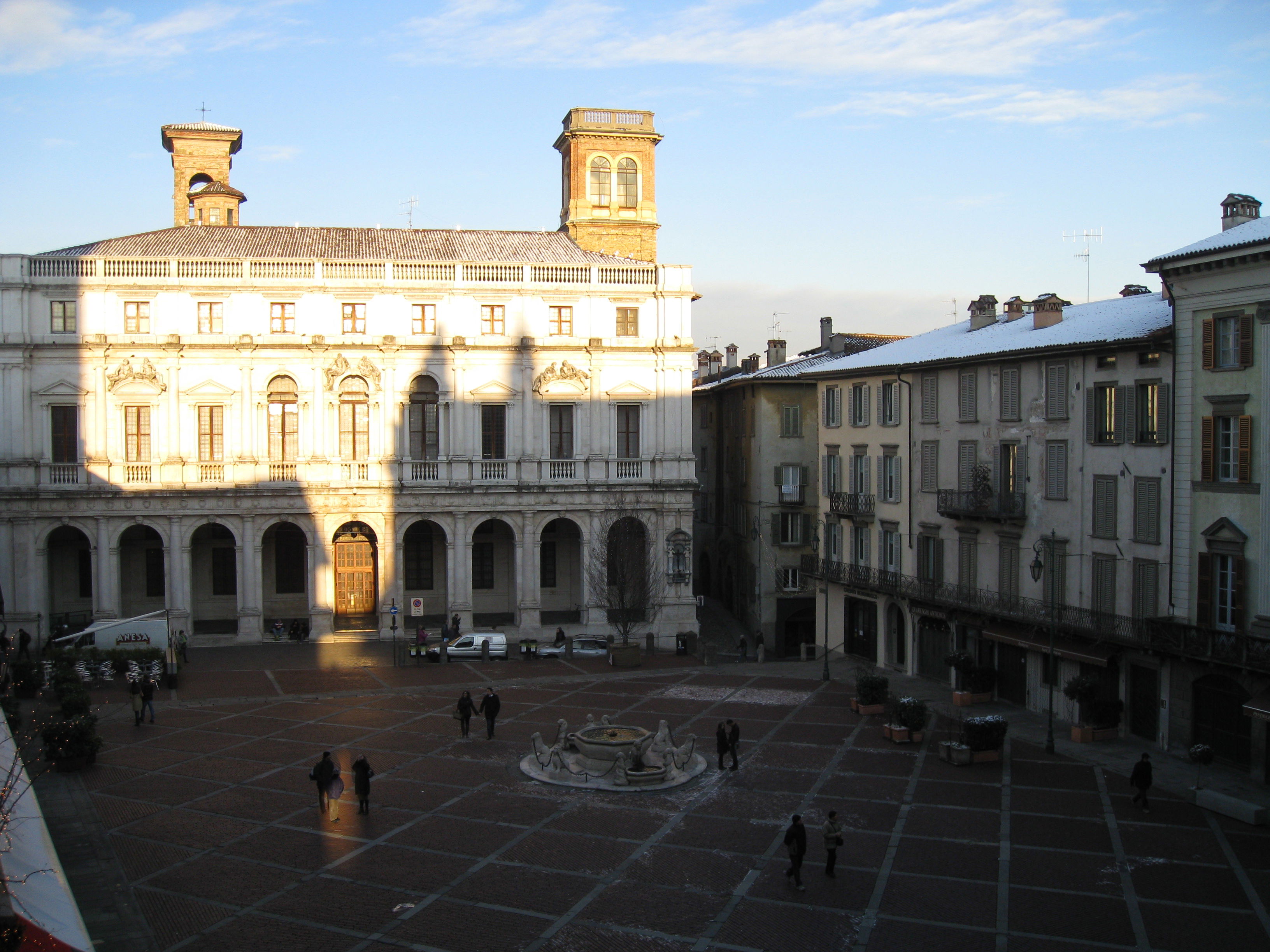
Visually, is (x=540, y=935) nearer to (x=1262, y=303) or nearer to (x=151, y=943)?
(x=151, y=943)

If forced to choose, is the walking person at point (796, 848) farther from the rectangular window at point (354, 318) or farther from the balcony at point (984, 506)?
the rectangular window at point (354, 318)

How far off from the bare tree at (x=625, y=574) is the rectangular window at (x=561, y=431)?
375 centimetres

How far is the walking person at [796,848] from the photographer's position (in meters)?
22.3

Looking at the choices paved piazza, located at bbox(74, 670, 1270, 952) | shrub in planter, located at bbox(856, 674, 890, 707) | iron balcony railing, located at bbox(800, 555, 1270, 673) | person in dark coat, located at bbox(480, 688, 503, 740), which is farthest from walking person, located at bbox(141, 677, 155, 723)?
iron balcony railing, located at bbox(800, 555, 1270, 673)

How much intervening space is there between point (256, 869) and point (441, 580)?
34.3 metres

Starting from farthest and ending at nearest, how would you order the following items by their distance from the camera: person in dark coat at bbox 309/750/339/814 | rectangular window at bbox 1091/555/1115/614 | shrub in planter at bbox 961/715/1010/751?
rectangular window at bbox 1091/555/1115/614 → shrub in planter at bbox 961/715/1010/751 → person in dark coat at bbox 309/750/339/814

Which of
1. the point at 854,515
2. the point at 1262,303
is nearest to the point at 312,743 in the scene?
the point at 854,515

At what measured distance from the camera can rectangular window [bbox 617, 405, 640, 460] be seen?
5631 cm

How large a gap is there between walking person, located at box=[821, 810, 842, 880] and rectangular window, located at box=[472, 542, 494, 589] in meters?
36.6

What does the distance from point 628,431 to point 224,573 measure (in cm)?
2081

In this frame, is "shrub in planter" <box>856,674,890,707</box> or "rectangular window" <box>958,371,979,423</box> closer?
"shrub in planter" <box>856,674,890,707</box>

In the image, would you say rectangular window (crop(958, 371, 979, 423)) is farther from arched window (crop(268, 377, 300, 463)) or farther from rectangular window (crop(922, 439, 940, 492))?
arched window (crop(268, 377, 300, 463))

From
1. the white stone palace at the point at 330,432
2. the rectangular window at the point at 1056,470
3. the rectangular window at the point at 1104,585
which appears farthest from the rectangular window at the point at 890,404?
the rectangular window at the point at 1104,585

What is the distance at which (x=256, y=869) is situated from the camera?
23391 millimetres
